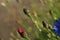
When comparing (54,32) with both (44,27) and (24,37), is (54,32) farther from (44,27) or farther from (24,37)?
(24,37)

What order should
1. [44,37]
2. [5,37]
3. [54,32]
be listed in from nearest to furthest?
[54,32] < [44,37] < [5,37]

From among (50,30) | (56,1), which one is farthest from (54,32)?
(56,1)

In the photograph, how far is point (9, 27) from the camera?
6.74 feet

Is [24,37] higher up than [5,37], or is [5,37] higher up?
[5,37]

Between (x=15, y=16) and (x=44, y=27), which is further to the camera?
(x=15, y=16)

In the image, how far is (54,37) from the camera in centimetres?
108

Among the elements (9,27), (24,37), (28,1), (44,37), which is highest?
(28,1)

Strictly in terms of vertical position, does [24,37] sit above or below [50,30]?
below

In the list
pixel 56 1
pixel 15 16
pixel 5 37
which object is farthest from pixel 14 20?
pixel 56 1

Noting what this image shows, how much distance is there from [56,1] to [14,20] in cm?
71

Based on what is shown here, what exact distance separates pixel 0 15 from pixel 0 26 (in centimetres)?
15

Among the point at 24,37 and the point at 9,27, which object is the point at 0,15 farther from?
the point at 24,37

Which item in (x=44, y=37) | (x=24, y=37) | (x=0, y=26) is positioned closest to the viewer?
(x=24, y=37)

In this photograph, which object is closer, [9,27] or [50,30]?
[50,30]
